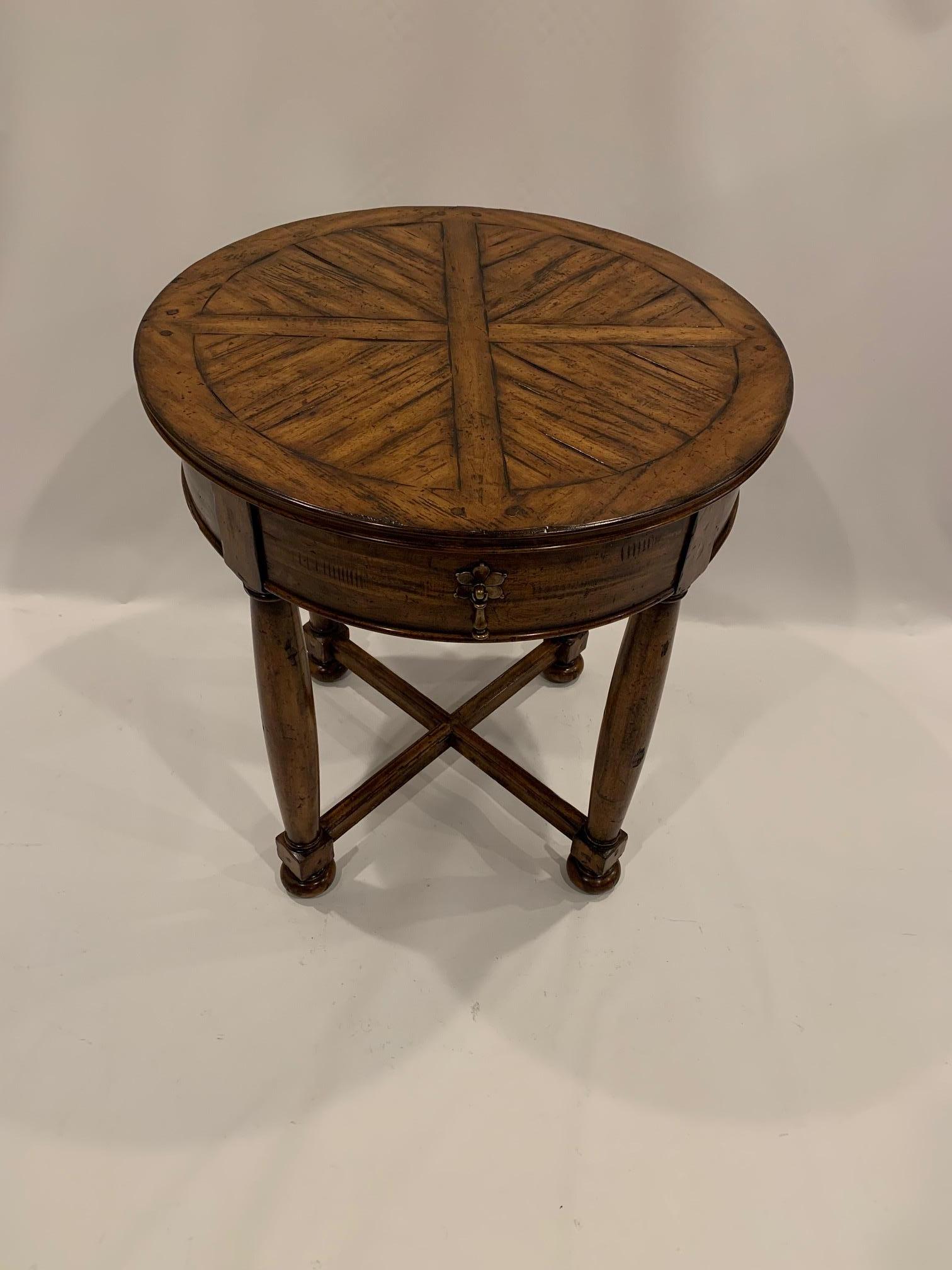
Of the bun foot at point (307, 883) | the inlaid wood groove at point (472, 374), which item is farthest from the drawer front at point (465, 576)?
the bun foot at point (307, 883)

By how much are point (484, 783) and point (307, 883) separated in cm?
48

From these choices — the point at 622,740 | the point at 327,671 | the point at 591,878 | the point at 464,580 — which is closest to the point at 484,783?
the point at 591,878

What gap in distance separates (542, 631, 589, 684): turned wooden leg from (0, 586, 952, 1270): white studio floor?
37 mm

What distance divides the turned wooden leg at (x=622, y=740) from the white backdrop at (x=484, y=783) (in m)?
0.10

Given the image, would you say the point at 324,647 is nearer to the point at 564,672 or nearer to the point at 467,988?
the point at 564,672

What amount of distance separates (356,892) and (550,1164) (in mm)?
612

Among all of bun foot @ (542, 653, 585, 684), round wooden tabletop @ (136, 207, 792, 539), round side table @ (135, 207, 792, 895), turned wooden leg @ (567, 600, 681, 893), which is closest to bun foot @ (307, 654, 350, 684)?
bun foot @ (542, 653, 585, 684)

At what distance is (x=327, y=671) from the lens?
2.37 metres

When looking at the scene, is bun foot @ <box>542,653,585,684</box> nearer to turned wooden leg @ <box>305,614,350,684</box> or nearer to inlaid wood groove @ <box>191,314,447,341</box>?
turned wooden leg @ <box>305,614,350,684</box>

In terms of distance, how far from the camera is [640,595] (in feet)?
4.53

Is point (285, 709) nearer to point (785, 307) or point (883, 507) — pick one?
point (785, 307)

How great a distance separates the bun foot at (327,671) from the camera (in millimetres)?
2361

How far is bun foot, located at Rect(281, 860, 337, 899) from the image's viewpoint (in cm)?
191

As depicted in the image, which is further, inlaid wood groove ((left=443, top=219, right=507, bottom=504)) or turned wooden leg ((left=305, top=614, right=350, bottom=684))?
turned wooden leg ((left=305, top=614, right=350, bottom=684))
